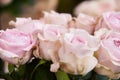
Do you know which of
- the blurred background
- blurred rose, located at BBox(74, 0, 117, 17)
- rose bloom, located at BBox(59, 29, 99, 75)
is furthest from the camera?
the blurred background

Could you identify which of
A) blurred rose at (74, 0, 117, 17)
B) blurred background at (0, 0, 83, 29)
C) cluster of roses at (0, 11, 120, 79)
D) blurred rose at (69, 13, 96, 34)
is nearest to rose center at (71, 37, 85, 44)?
cluster of roses at (0, 11, 120, 79)

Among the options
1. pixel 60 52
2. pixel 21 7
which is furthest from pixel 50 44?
pixel 21 7

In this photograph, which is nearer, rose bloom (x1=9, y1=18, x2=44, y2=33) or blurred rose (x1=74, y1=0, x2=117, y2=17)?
rose bloom (x1=9, y1=18, x2=44, y2=33)

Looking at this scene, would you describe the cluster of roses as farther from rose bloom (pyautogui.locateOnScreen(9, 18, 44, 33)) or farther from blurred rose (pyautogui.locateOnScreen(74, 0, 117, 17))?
blurred rose (pyautogui.locateOnScreen(74, 0, 117, 17))

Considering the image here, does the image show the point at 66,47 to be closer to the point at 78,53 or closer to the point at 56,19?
the point at 78,53

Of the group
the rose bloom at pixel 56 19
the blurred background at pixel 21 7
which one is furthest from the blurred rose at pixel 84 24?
the blurred background at pixel 21 7

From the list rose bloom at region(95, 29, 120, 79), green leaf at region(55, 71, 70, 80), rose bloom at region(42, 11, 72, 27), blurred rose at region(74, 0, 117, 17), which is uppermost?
rose bloom at region(42, 11, 72, 27)

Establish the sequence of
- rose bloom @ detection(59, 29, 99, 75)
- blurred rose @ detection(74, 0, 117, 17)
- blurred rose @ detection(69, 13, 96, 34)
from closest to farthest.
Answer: rose bloom @ detection(59, 29, 99, 75) → blurred rose @ detection(69, 13, 96, 34) → blurred rose @ detection(74, 0, 117, 17)

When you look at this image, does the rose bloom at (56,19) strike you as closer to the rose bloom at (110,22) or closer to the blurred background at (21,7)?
the rose bloom at (110,22)
